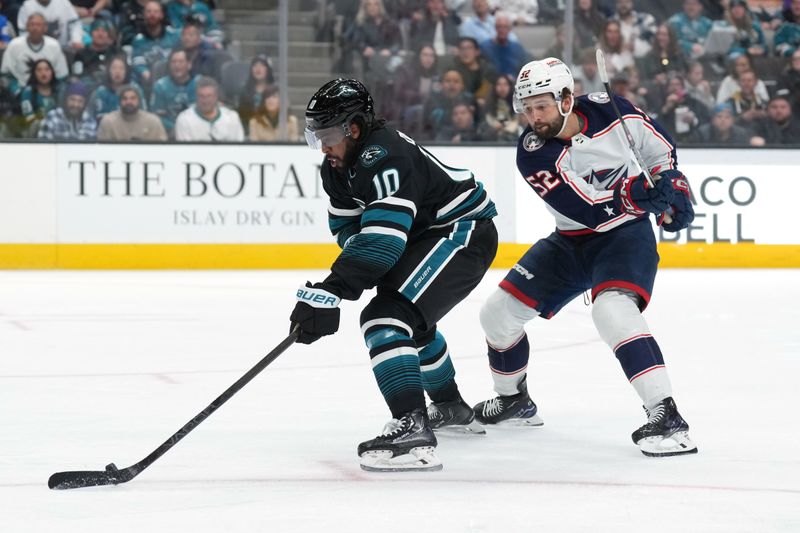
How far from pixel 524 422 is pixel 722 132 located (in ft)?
21.3

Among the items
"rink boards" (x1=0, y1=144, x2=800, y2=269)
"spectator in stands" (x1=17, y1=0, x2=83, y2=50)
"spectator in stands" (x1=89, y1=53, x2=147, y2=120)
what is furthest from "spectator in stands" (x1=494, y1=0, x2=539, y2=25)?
"spectator in stands" (x1=17, y1=0, x2=83, y2=50)

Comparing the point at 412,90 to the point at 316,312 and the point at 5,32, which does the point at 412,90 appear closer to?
the point at 5,32

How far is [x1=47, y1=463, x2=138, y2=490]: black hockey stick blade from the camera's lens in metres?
2.73

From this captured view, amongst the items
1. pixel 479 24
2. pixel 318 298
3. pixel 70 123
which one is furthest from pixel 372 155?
pixel 479 24

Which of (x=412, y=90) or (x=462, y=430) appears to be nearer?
(x=462, y=430)

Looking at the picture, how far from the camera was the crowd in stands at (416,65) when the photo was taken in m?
9.11

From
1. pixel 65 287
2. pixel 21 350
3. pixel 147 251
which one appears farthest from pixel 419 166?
pixel 147 251

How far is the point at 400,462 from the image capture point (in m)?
2.98

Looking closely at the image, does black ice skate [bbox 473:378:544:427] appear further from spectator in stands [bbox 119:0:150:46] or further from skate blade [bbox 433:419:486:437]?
spectator in stands [bbox 119:0:150:46]

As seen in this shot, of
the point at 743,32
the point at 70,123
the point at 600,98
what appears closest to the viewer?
the point at 600,98

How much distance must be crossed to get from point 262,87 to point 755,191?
353 cm

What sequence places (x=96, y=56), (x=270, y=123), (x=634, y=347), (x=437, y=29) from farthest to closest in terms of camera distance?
1. (x=437, y=29)
2. (x=270, y=123)
3. (x=96, y=56)
4. (x=634, y=347)

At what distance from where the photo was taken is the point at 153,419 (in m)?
3.64

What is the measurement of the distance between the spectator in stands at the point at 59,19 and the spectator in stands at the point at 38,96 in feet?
0.74
